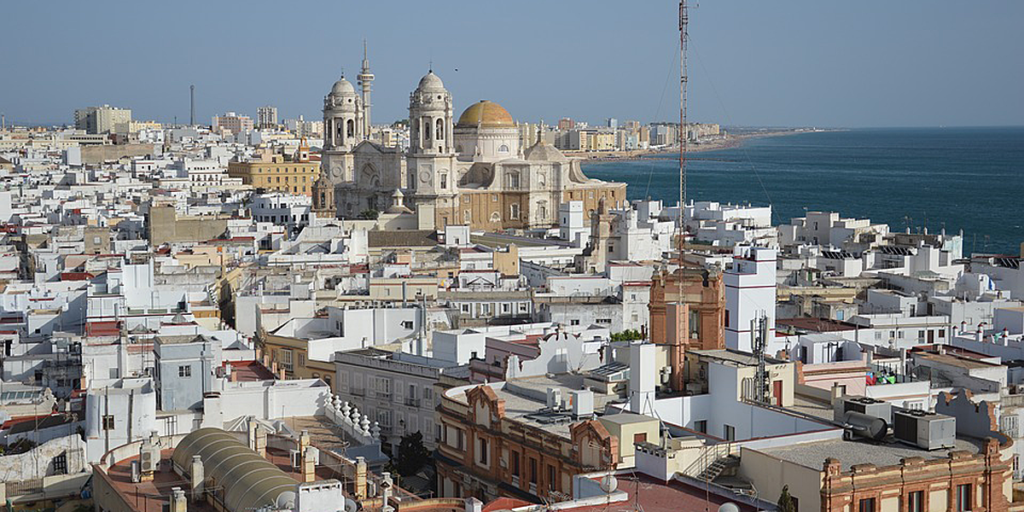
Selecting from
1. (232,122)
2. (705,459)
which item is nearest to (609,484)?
(705,459)

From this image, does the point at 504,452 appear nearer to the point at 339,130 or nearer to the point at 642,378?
the point at 642,378

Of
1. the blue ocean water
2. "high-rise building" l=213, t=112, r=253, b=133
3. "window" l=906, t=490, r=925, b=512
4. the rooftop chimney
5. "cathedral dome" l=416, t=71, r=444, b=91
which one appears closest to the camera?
"window" l=906, t=490, r=925, b=512

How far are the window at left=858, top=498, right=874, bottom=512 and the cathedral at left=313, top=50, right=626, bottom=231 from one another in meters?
44.2

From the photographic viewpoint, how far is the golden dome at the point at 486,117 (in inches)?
2569

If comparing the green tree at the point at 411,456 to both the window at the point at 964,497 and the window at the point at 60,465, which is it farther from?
the window at the point at 964,497

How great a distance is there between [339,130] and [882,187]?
216ft

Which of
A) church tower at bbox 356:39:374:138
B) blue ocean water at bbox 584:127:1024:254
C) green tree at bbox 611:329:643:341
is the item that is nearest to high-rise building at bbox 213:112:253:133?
blue ocean water at bbox 584:127:1024:254

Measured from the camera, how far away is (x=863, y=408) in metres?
15.2

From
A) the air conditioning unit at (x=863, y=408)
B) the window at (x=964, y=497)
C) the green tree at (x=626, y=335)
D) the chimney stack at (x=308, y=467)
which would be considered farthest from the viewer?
the green tree at (x=626, y=335)

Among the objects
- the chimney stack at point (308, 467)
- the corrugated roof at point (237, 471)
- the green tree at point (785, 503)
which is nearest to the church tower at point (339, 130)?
the corrugated roof at point (237, 471)

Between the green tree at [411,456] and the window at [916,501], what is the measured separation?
810 cm

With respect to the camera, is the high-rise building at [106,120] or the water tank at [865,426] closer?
the water tank at [865,426]

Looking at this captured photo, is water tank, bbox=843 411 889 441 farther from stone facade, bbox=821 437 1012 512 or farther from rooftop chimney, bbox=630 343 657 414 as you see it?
rooftop chimney, bbox=630 343 657 414

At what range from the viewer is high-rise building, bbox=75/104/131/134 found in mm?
156025
